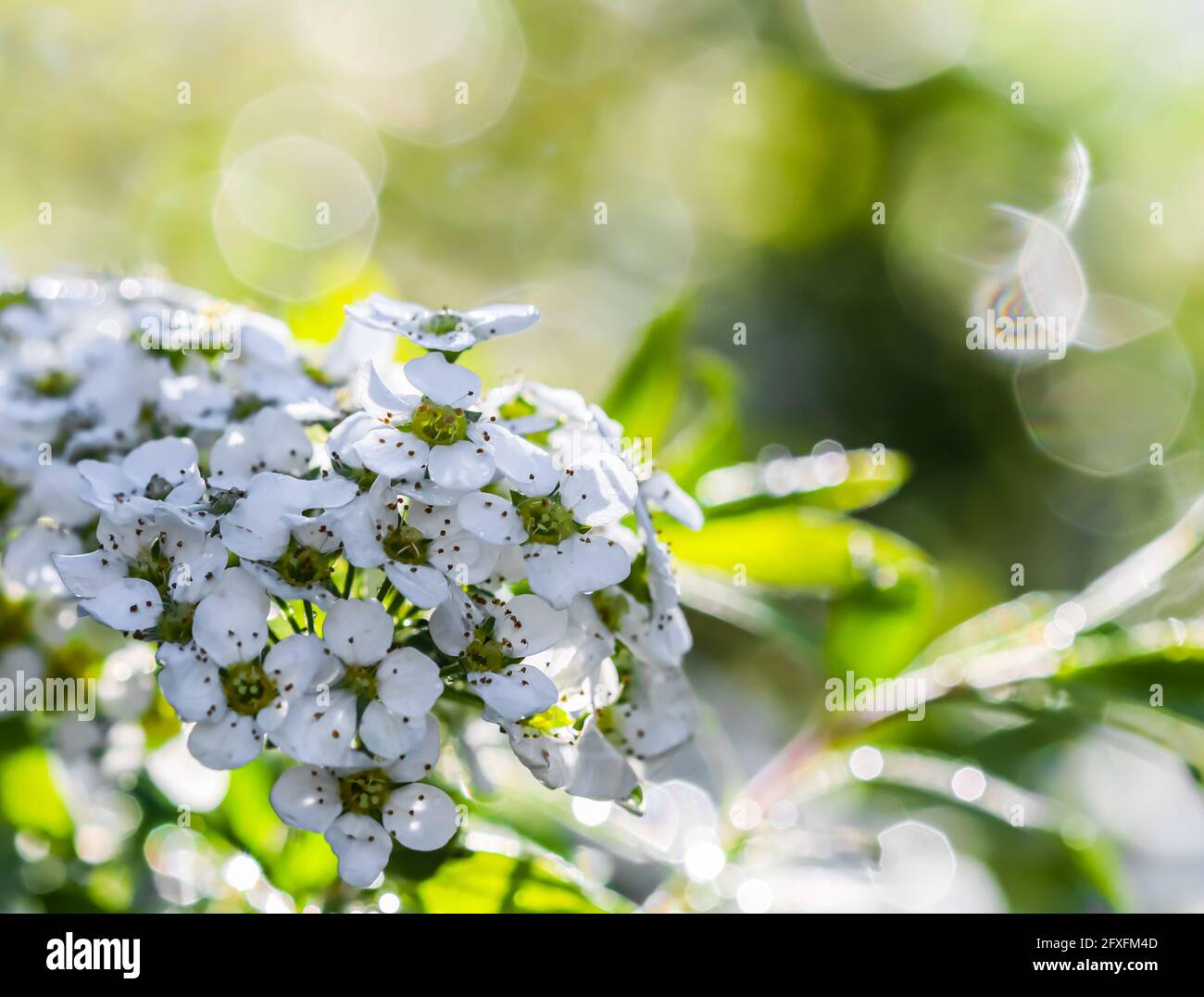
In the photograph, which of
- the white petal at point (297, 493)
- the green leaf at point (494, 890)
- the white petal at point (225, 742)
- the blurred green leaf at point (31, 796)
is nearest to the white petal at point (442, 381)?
the white petal at point (297, 493)

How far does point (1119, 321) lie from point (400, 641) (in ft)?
9.45

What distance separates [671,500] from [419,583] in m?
0.32

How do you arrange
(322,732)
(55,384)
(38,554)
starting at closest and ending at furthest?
(322,732)
(38,554)
(55,384)

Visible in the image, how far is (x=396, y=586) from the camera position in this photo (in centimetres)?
91

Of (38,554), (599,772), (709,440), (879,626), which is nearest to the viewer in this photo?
(599,772)

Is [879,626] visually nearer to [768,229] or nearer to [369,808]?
[369,808]

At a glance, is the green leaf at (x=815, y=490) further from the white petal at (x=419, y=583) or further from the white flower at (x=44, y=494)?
the white flower at (x=44, y=494)

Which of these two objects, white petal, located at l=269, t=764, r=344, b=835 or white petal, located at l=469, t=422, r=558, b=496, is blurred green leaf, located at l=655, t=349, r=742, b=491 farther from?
white petal, located at l=269, t=764, r=344, b=835

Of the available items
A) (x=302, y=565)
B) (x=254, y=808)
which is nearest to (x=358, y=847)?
(x=302, y=565)

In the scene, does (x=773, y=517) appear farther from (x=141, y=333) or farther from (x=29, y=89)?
(x=29, y=89)

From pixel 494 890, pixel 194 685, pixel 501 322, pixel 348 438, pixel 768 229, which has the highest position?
pixel 768 229

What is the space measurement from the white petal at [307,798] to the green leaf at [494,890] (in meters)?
0.16

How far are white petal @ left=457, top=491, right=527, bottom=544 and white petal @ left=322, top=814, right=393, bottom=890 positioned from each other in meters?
0.27

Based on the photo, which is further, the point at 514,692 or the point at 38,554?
the point at 38,554
